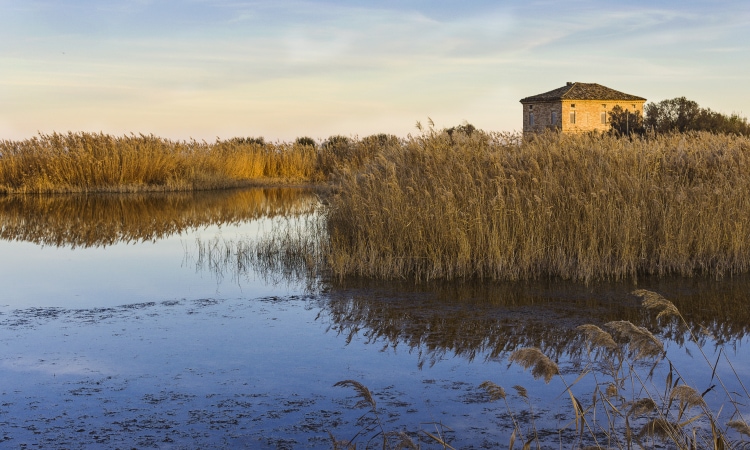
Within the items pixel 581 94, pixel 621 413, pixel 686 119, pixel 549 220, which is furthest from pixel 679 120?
pixel 621 413

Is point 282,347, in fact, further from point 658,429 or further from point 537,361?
point 658,429

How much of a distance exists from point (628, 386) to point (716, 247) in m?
5.29

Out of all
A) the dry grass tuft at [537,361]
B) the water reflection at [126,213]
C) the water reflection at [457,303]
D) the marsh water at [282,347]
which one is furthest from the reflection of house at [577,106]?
the dry grass tuft at [537,361]

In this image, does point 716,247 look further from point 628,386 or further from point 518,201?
point 628,386

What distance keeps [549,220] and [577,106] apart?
56.8m

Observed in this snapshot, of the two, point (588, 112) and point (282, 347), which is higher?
point (588, 112)

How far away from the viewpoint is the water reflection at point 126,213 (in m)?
14.7

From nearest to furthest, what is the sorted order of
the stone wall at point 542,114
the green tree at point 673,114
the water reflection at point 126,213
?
the water reflection at point 126,213
the green tree at point 673,114
the stone wall at point 542,114

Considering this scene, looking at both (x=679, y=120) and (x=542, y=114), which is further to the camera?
(x=542, y=114)

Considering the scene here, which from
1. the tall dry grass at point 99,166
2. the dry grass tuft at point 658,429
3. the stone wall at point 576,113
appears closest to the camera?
the dry grass tuft at point 658,429

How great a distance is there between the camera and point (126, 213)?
18547 millimetres

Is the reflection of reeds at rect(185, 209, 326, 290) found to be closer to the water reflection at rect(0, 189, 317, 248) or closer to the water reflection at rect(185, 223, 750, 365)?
the water reflection at rect(185, 223, 750, 365)

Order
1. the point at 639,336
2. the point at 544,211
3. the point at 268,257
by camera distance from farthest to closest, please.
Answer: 1. the point at 268,257
2. the point at 544,211
3. the point at 639,336

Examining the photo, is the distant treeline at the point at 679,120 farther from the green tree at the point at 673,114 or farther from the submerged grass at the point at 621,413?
the submerged grass at the point at 621,413
